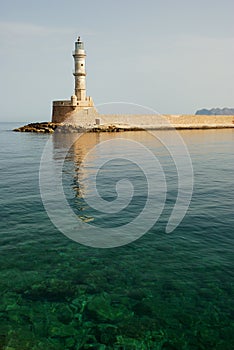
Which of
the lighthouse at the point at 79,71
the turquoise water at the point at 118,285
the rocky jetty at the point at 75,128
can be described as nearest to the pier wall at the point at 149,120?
the rocky jetty at the point at 75,128

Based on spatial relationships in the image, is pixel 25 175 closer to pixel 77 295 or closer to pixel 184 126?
pixel 77 295

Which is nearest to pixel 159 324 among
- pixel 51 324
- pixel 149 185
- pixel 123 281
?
pixel 123 281

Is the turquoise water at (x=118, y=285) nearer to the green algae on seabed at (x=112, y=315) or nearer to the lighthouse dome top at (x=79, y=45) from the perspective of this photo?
the green algae on seabed at (x=112, y=315)

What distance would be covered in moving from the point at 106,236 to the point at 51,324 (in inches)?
194

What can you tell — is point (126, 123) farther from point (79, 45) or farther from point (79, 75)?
point (79, 45)

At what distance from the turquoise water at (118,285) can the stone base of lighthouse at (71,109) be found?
62.2m

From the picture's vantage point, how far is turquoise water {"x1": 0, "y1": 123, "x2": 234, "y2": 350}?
6.62 metres

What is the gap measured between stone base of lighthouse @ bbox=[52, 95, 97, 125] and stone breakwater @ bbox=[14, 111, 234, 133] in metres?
0.39

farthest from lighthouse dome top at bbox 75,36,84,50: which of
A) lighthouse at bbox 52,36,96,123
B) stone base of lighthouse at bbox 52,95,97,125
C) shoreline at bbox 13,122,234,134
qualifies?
shoreline at bbox 13,122,234,134

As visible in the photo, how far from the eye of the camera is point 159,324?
6.93 meters

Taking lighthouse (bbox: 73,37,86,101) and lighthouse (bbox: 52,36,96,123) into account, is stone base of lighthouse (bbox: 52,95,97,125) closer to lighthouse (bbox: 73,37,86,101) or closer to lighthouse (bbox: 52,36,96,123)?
lighthouse (bbox: 52,36,96,123)

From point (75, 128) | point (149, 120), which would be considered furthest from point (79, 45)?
point (149, 120)

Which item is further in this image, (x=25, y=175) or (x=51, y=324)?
(x=25, y=175)

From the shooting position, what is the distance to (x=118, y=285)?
8398 mm
